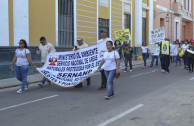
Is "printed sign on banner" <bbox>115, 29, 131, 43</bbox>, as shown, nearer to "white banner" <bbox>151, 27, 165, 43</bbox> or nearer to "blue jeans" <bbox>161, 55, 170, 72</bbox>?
"white banner" <bbox>151, 27, 165, 43</bbox>

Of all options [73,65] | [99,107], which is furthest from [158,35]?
[99,107]

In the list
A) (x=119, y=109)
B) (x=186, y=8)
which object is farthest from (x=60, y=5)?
(x=186, y=8)

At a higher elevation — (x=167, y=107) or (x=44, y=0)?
(x=44, y=0)

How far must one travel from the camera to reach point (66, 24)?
1636 cm

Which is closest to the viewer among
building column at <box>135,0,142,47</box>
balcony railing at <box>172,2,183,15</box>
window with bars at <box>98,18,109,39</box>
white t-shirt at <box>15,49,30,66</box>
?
white t-shirt at <box>15,49,30,66</box>

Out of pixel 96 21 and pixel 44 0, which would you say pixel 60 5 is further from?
pixel 96 21

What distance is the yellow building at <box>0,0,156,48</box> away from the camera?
505 inches

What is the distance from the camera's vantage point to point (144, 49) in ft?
56.0

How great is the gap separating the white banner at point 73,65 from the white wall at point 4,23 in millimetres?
3994

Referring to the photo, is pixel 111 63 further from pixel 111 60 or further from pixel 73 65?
pixel 73 65

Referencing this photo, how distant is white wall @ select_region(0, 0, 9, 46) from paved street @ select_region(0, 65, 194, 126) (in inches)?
172

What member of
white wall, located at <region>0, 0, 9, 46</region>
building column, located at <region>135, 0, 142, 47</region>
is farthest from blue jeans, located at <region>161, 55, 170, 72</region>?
building column, located at <region>135, 0, 142, 47</region>

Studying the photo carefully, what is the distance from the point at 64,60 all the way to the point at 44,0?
6759 mm

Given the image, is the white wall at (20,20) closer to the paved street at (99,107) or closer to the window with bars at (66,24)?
the window with bars at (66,24)
